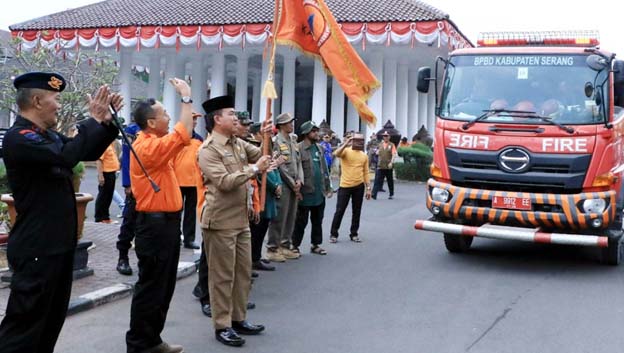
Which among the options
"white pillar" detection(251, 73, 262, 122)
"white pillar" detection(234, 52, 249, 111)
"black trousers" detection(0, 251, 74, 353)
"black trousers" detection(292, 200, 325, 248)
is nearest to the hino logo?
"black trousers" detection(292, 200, 325, 248)

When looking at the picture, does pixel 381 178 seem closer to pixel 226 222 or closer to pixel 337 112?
pixel 337 112

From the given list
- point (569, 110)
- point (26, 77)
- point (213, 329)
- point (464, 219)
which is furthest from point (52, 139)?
point (569, 110)

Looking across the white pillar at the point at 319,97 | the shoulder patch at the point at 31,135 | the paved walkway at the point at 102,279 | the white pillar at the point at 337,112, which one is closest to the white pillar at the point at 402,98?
the white pillar at the point at 337,112

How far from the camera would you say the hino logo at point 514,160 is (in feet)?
25.3

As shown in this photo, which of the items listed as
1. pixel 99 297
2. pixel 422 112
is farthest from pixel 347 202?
pixel 422 112

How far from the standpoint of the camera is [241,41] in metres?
23.6

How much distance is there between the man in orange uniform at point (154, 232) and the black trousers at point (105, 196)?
573 centimetres

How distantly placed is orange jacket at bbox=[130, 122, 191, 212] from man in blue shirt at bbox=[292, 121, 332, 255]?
4013 millimetres

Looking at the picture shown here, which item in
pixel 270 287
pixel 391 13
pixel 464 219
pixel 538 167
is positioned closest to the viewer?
pixel 270 287

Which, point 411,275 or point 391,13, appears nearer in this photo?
point 411,275

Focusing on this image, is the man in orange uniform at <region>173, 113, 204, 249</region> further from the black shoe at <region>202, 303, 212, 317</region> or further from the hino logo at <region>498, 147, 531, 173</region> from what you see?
the hino logo at <region>498, 147, 531, 173</region>

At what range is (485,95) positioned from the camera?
8.32 metres

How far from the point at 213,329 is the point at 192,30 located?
1979cm

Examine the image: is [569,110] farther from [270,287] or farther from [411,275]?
[270,287]
